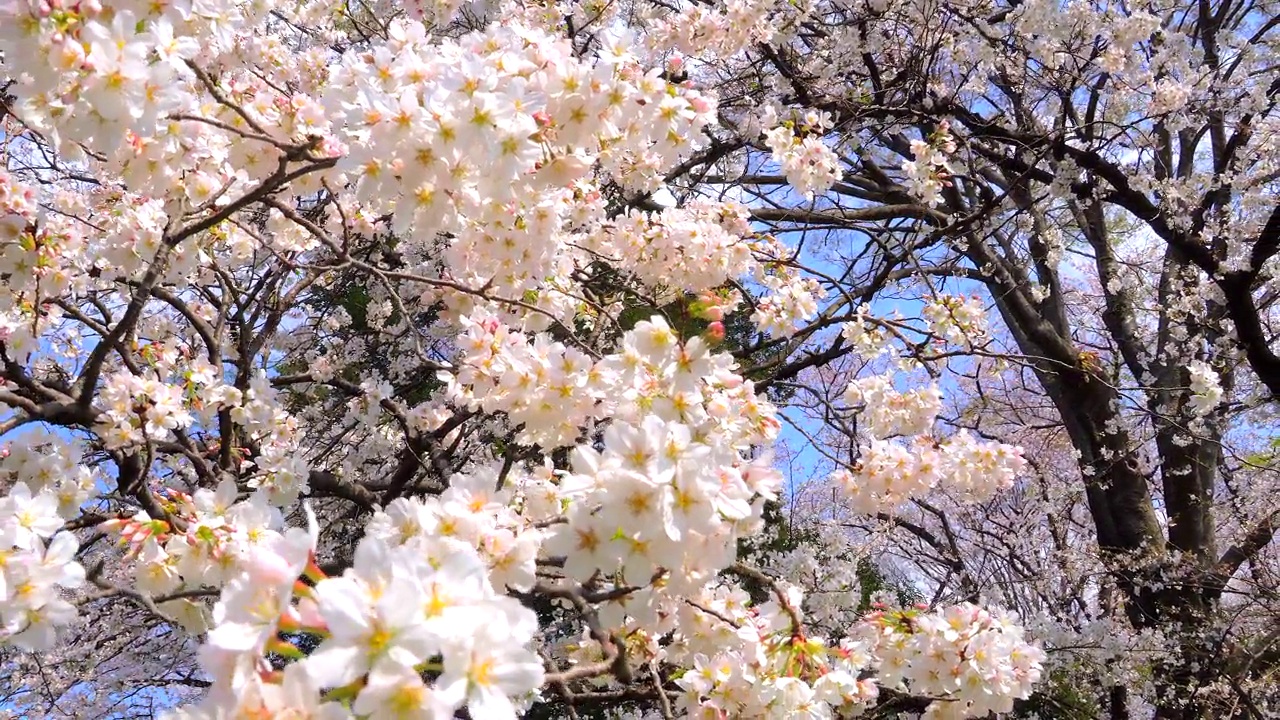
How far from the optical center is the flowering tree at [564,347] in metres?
1.32

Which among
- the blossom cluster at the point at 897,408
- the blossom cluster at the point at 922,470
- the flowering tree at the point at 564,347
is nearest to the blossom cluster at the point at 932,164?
the flowering tree at the point at 564,347

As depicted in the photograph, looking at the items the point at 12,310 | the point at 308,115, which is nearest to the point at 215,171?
the point at 308,115

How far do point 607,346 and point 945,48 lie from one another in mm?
3137

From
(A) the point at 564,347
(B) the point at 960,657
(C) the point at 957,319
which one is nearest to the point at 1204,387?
(C) the point at 957,319

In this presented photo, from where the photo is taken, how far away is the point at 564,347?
2.05m

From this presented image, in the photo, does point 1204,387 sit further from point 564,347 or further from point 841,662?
point 564,347

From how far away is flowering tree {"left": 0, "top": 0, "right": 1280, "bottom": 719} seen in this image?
1.32 metres

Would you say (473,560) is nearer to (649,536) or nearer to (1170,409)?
(649,536)

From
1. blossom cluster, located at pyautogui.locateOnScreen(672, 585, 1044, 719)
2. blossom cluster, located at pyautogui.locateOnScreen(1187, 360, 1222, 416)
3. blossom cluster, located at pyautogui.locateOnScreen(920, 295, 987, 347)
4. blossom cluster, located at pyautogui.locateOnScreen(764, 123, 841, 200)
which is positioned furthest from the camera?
blossom cluster, located at pyautogui.locateOnScreen(1187, 360, 1222, 416)

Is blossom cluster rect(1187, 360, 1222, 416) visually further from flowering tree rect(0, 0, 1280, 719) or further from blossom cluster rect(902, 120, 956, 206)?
blossom cluster rect(902, 120, 956, 206)

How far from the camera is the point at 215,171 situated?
8.11 feet

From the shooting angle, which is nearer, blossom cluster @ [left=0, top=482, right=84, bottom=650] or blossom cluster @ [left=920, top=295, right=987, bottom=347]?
blossom cluster @ [left=0, top=482, right=84, bottom=650]

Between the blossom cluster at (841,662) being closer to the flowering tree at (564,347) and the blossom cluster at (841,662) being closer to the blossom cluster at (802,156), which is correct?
the flowering tree at (564,347)

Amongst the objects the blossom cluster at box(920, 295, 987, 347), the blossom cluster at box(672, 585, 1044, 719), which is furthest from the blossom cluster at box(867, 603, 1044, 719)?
the blossom cluster at box(920, 295, 987, 347)
